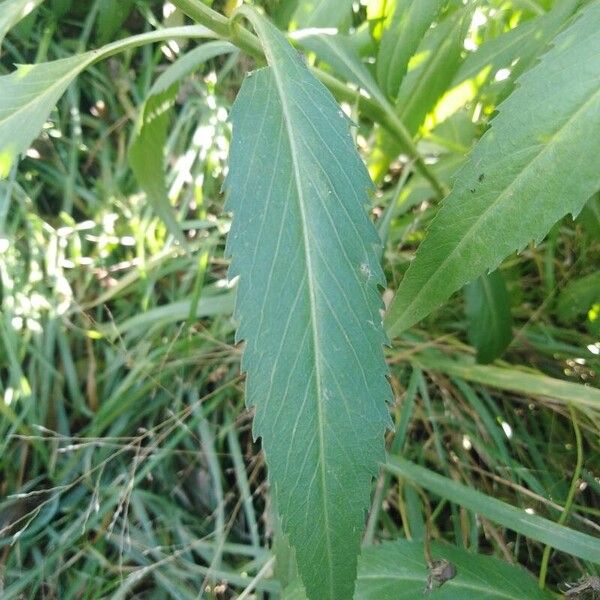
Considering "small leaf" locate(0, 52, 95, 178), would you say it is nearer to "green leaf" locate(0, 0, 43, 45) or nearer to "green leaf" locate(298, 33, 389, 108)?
"green leaf" locate(0, 0, 43, 45)

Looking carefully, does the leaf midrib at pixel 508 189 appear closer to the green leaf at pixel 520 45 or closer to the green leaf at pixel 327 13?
the green leaf at pixel 520 45

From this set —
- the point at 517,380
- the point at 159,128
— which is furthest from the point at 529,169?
the point at 159,128

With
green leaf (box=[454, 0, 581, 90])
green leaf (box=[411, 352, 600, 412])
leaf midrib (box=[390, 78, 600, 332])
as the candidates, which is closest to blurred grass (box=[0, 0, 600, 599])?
green leaf (box=[411, 352, 600, 412])

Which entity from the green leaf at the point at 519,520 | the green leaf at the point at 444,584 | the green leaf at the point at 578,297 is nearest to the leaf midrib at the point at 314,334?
the green leaf at the point at 444,584

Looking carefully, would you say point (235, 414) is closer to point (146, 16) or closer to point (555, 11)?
point (555, 11)

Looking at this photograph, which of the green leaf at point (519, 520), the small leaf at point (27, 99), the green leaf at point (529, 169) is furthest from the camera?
the green leaf at point (519, 520)

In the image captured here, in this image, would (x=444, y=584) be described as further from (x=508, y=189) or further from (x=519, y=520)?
(x=508, y=189)

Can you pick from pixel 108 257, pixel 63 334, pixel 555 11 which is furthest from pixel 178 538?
pixel 555 11

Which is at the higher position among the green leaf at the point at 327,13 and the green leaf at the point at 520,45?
the green leaf at the point at 327,13
